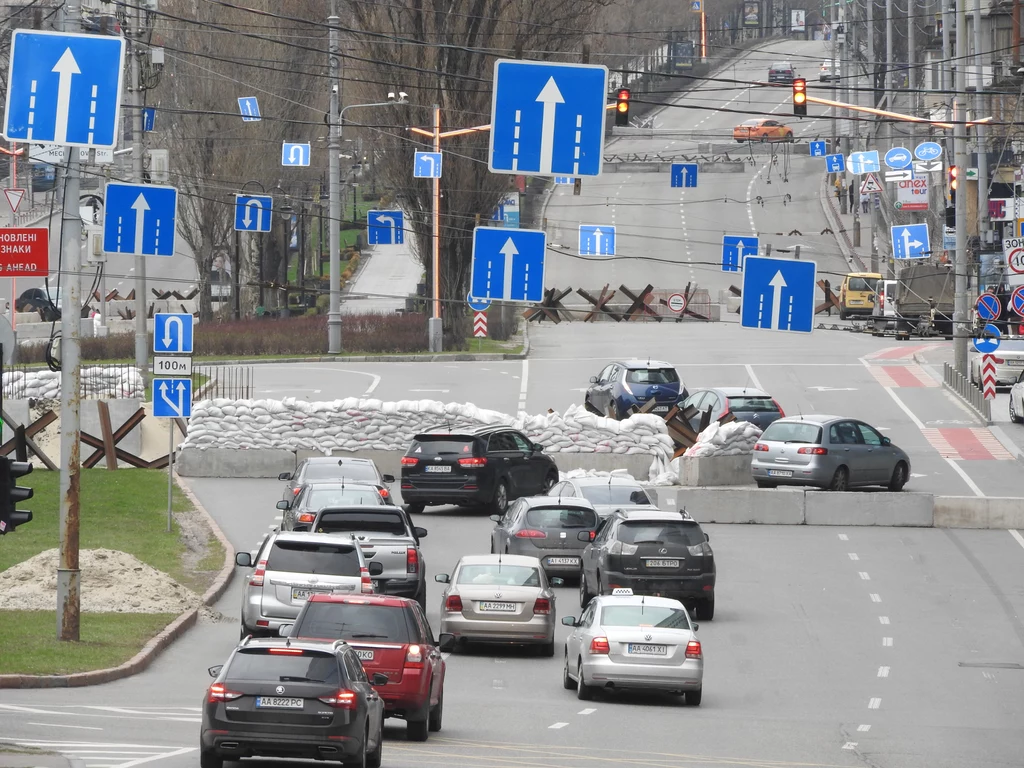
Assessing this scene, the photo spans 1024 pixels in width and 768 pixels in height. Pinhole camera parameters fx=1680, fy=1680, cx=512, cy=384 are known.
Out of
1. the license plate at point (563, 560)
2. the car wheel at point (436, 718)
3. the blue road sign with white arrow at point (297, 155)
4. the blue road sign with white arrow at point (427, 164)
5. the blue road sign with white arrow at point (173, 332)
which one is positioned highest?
the blue road sign with white arrow at point (297, 155)

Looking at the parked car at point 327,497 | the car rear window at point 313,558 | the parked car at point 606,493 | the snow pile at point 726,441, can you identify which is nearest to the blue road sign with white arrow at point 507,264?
the parked car at point 327,497

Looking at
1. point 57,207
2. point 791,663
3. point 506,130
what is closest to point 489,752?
point 506,130

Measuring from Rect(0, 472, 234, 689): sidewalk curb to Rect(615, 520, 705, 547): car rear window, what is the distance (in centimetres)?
612

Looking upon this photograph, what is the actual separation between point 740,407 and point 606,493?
9.87 metres

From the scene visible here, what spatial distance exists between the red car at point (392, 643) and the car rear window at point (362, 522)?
6642 mm

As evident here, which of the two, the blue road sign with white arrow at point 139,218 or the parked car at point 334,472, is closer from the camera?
the blue road sign with white arrow at point 139,218

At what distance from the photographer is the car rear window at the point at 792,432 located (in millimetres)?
32438

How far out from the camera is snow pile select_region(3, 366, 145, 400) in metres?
39.2

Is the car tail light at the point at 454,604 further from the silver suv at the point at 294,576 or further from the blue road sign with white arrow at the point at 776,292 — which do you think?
the blue road sign with white arrow at the point at 776,292

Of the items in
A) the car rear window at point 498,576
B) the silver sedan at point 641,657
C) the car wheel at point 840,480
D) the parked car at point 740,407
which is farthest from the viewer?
the parked car at point 740,407

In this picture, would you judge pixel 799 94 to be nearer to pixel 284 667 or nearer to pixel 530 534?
pixel 530 534

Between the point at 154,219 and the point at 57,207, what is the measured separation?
66644mm

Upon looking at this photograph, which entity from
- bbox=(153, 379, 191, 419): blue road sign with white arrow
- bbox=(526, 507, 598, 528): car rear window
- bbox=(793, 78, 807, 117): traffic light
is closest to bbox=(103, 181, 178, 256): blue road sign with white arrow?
bbox=(153, 379, 191, 419): blue road sign with white arrow

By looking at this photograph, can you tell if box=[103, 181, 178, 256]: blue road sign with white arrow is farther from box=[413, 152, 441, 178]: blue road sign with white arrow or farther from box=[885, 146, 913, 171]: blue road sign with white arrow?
box=[885, 146, 913, 171]: blue road sign with white arrow
